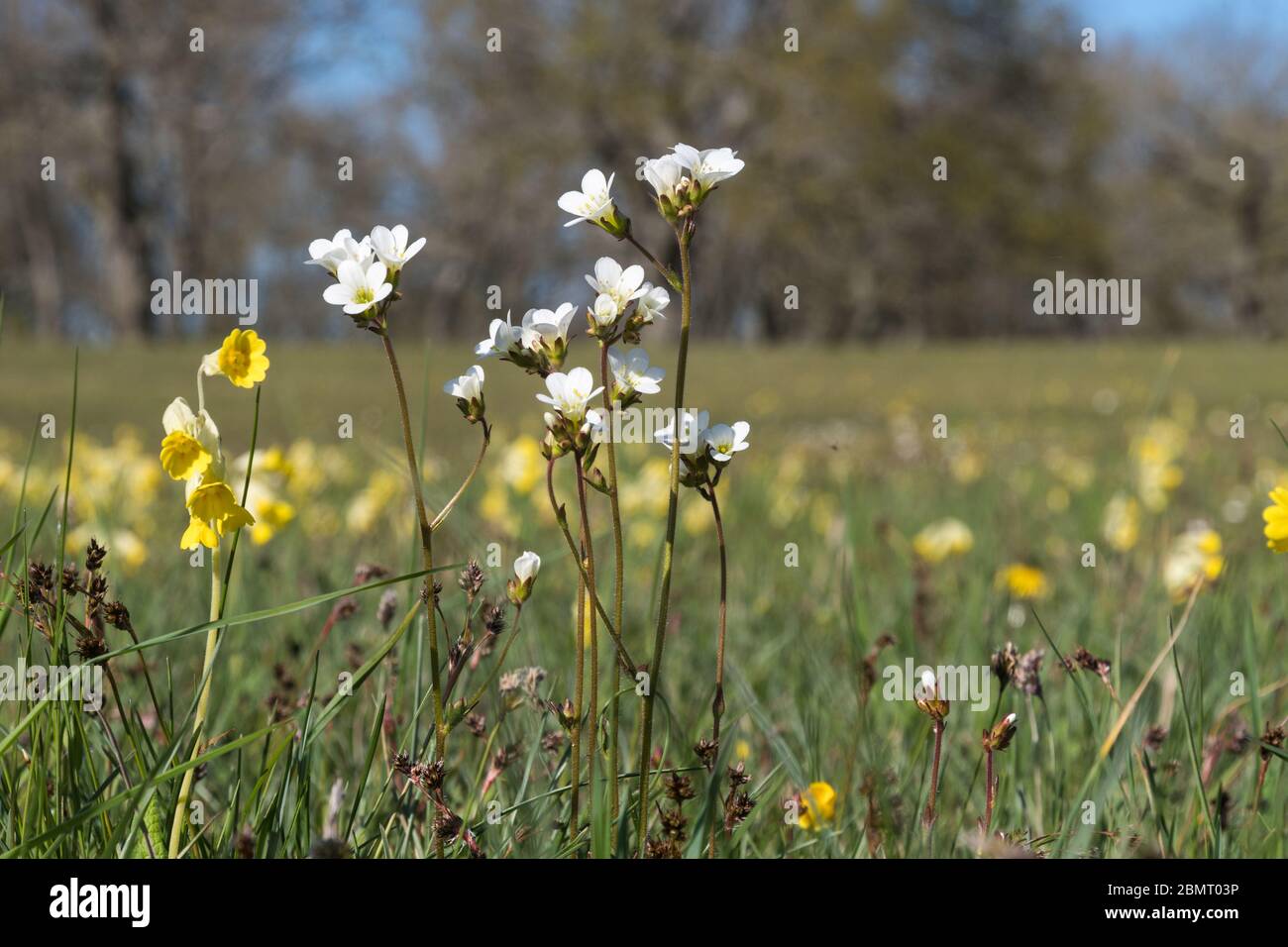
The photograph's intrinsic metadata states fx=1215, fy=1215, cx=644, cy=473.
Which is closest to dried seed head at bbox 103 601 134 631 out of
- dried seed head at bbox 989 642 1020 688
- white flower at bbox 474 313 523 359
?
white flower at bbox 474 313 523 359

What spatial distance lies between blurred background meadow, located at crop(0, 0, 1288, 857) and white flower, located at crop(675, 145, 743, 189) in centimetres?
52

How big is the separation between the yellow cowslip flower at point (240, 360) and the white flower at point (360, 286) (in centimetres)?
12

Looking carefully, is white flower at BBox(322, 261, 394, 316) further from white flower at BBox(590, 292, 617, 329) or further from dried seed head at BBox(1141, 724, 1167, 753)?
dried seed head at BBox(1141, 724, 1167, 753)

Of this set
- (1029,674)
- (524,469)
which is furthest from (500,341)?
(524,469)

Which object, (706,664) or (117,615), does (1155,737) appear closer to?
(706,664)

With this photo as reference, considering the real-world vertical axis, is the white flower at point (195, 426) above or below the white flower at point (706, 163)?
below

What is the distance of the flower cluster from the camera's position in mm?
1122

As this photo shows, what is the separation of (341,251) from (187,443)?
0.76ft

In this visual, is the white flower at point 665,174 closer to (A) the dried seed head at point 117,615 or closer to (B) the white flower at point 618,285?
(B) the white flower at point 618,285

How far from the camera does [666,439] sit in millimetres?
1070

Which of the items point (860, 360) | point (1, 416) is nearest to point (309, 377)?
point (1, 416)

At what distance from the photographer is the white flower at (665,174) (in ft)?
3.39

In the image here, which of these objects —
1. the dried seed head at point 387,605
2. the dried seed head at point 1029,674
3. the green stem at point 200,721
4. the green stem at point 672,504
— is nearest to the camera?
the green stem at point 672,504

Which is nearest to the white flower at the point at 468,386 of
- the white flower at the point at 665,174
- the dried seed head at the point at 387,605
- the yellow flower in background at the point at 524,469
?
the white flower at the point at 665,174
